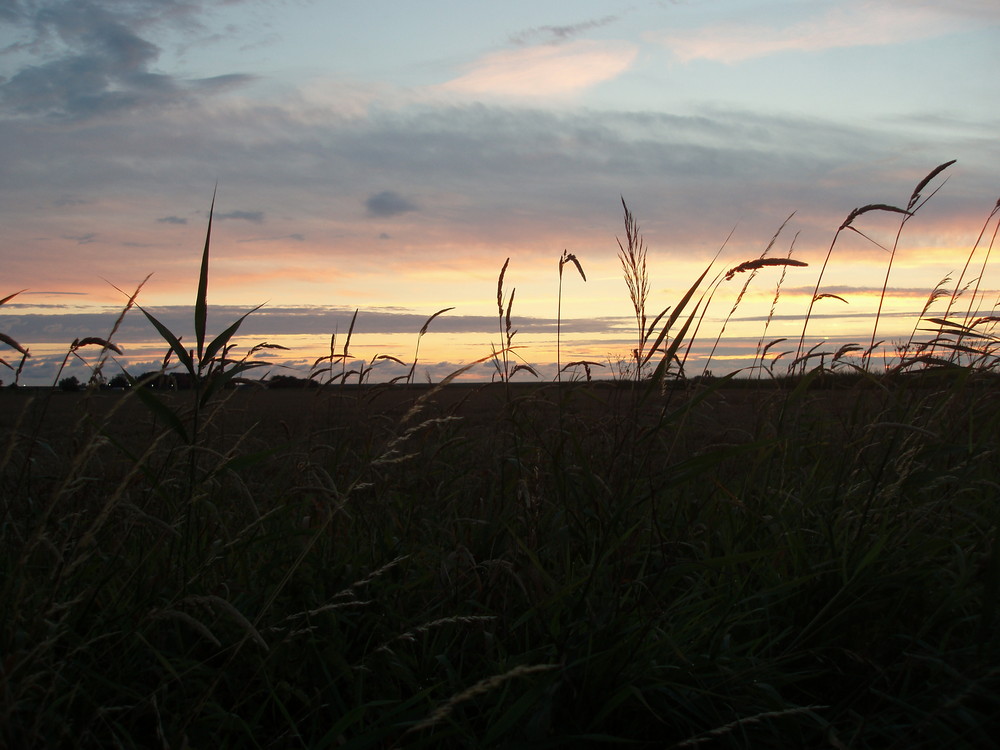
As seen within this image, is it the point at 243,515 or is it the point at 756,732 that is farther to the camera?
the point at 243,515

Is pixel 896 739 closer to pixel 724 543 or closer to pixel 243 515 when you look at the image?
pixel 724 543

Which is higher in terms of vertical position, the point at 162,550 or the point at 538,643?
the point at 162,550

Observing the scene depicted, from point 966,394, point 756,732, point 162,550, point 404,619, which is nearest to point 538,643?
point 404,619

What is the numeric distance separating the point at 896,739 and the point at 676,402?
8.26 ft

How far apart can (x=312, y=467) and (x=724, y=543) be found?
5.20ft

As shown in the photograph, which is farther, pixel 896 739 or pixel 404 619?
pixel 404 619

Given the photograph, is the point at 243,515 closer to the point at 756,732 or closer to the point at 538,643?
the point at 538,643

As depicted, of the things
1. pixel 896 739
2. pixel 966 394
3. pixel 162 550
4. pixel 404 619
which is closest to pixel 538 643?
pixel 404 619

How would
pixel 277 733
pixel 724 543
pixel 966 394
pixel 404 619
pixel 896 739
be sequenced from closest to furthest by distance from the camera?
pixel 896 739, pixel 277 733, pixel 404 619, pixel 724 543, pixel 966 394

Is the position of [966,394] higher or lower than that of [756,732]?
higher

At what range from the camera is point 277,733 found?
1673 mm

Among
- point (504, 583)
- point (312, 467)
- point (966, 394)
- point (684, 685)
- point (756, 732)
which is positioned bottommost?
point (756, 732)

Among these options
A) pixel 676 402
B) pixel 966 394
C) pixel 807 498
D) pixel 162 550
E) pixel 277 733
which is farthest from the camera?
pixel 676 402

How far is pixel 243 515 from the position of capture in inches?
112
